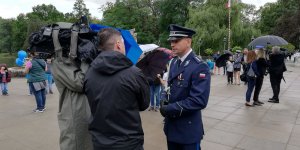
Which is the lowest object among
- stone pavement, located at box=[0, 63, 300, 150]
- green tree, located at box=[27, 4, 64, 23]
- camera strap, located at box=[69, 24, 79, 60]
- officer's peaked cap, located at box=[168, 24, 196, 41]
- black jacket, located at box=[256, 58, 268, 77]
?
stone pavement, located at box=[0, 63, 300, 150]

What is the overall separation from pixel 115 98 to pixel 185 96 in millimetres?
958

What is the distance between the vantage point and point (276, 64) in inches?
346

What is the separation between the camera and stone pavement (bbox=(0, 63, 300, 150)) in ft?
16.5

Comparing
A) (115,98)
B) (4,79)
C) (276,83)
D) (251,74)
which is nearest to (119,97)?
(115,98)

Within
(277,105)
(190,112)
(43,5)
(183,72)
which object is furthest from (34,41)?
(43,5)

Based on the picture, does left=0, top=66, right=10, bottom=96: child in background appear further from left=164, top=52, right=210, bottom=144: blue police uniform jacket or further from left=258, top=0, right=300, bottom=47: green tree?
left=258, top=0, right=300, bottom=47: green tree

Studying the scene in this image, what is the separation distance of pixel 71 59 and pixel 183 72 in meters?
1.16

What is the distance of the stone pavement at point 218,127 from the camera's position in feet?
16.5

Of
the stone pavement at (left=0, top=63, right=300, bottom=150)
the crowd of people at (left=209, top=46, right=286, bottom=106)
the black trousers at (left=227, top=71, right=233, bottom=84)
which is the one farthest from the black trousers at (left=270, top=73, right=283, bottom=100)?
the black trousers at (left=227, top=71, right=233, bottom=84)

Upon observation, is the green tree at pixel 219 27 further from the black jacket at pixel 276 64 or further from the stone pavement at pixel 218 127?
the stone pavement at pixel 218 127

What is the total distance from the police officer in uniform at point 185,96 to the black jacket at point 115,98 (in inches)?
23.7

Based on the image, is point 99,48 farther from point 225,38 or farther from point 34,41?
point 225,38

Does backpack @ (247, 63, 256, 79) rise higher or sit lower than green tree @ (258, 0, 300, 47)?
lower

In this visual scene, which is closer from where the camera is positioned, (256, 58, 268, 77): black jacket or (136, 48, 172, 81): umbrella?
(136, 48, 172, 81): umbrella
